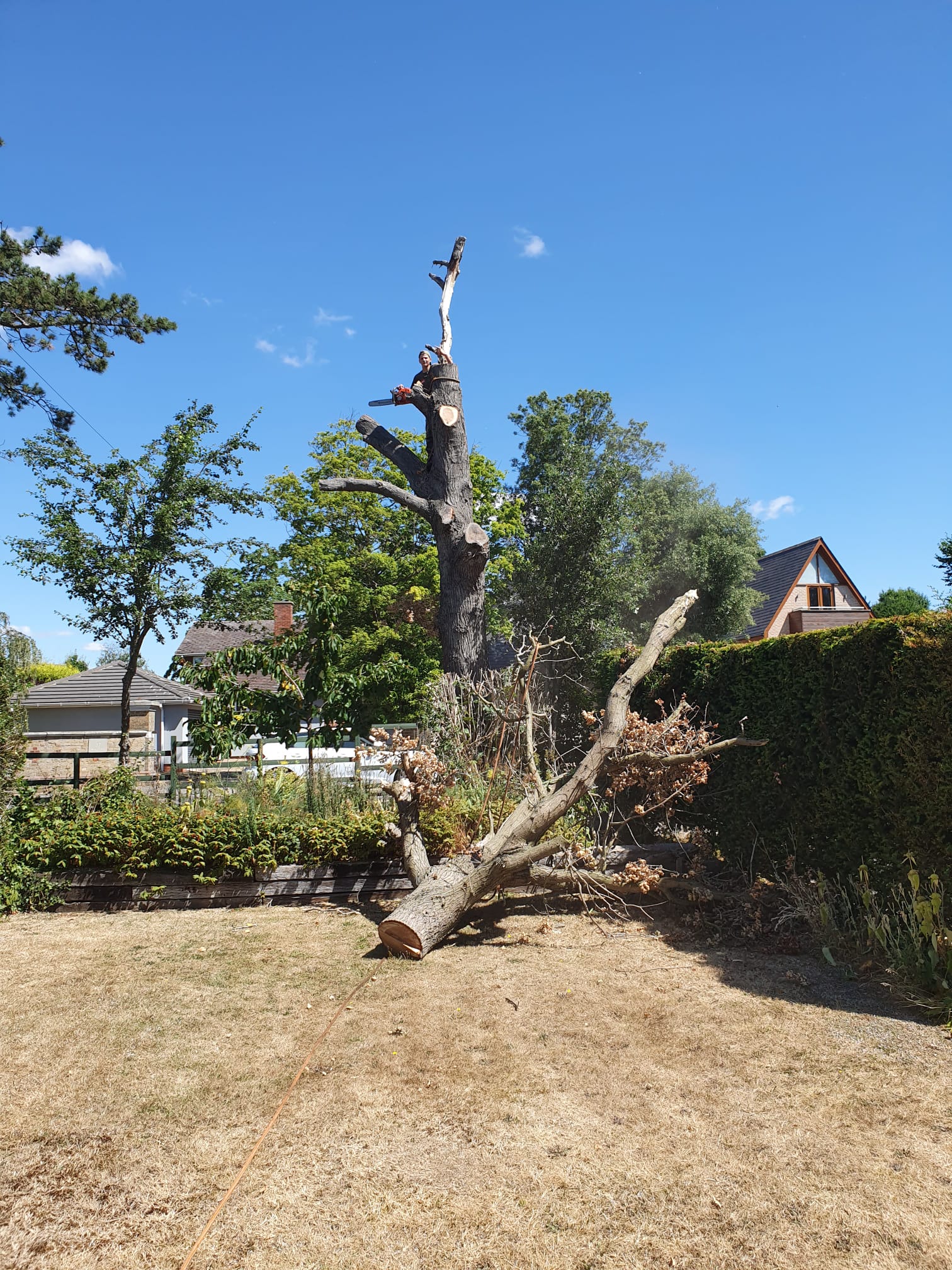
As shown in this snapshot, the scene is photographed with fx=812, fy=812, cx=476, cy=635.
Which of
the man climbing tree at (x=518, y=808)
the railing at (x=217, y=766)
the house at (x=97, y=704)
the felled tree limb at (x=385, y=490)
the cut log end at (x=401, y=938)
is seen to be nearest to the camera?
the cut log end at (x=401, y=938)

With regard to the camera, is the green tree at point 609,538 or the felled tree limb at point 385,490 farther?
the green tree at point 609,538

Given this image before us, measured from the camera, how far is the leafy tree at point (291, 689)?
9.63 m

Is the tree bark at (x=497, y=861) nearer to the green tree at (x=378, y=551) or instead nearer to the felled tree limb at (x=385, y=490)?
the felled tree limb at (x=385, y=490)

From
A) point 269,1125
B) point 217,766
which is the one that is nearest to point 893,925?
point 269,1125

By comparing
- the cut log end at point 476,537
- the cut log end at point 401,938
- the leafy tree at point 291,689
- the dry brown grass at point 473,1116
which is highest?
the cut log end at point 476,537

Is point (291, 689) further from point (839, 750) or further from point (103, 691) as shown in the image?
point (103, 691)

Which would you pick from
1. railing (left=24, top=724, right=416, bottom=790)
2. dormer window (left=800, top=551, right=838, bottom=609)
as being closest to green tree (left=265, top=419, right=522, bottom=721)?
railing (left=24, top=724, right=416, bottom=790)

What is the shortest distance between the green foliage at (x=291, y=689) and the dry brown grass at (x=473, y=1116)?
4.20 metres

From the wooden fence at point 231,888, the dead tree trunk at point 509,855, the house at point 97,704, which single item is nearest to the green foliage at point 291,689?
the wooden fence at point 231,888

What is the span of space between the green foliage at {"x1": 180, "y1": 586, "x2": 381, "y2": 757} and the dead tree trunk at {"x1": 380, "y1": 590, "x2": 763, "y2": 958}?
131 inches

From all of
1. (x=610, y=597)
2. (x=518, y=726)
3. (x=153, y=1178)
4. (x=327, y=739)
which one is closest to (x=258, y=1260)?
(x=153, y=1178)

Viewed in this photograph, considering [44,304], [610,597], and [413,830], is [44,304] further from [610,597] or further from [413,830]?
[610,597]

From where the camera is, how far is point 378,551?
2195 cm

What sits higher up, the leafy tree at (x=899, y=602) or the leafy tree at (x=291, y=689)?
the leafy tree at (x=899, y=602)
